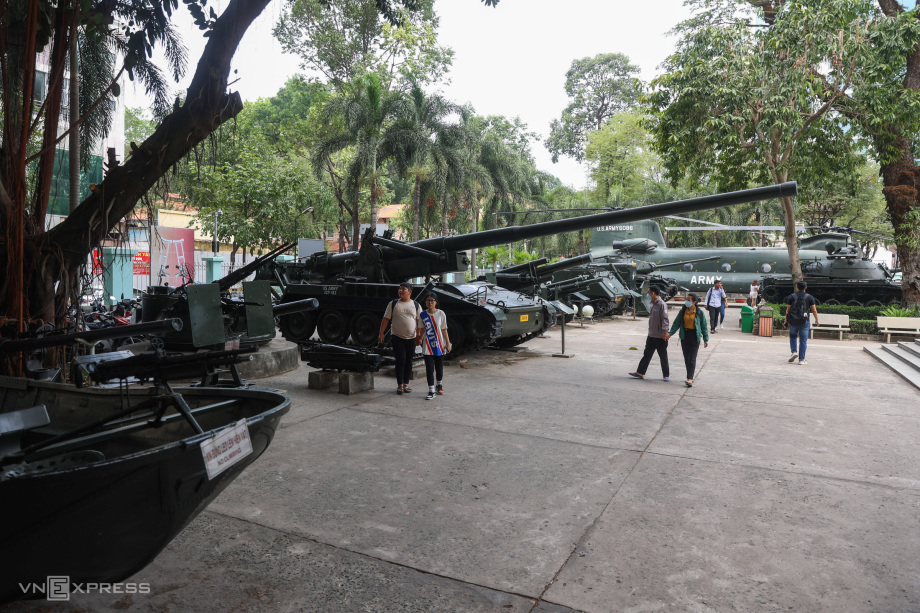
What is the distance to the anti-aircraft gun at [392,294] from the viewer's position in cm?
1136

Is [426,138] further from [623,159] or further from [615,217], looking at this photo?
[623,159]

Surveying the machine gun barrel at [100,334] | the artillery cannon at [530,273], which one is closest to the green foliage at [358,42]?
the artillery cannon at [530,273]

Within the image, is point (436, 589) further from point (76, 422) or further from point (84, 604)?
point (76, 422)

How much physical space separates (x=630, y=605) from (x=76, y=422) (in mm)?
3501

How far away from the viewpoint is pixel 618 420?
24.3ft

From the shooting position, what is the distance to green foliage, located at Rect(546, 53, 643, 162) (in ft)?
177

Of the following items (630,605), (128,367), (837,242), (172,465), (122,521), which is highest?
(837,242)

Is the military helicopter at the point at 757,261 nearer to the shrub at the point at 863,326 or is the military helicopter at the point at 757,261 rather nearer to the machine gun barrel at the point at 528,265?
the shrub at the point at 863,326

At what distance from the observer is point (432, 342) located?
28.5 feet

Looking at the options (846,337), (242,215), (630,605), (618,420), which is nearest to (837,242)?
(846,337)

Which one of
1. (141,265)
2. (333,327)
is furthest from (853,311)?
(141,265)

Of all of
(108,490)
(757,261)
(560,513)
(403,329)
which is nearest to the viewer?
(108,490)

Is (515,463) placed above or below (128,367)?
below

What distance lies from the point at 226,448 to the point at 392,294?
8.69 m
